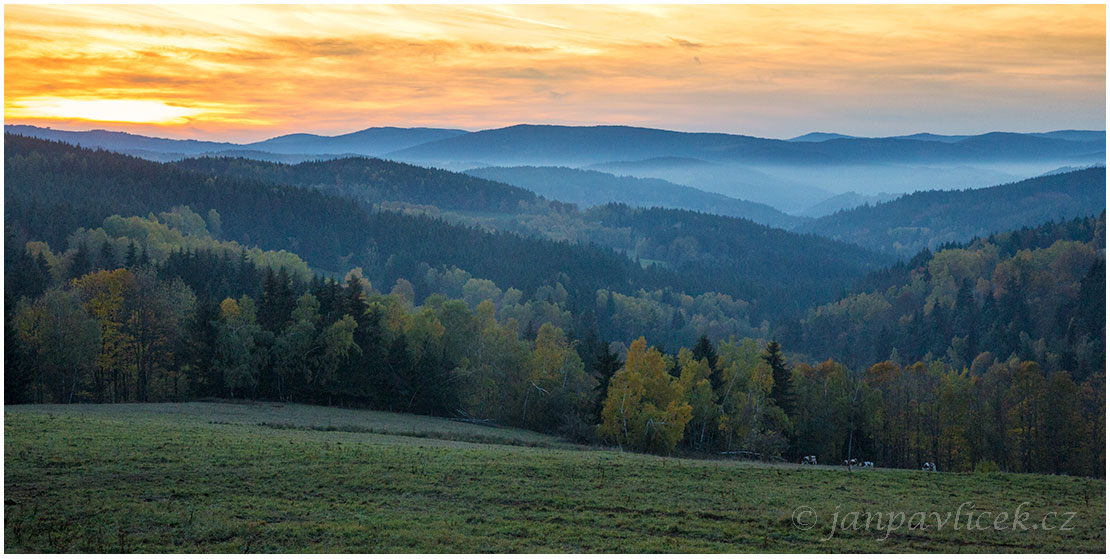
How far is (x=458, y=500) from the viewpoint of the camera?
29125mm

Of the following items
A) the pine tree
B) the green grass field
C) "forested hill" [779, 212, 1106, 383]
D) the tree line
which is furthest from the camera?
"forested hill" [779, 212, 1106, 383]

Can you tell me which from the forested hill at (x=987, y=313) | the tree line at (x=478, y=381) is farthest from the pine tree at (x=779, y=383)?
the forested hill at (x=987, y=313)

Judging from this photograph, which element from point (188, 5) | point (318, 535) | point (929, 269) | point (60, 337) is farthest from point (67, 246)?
point (929, 269)

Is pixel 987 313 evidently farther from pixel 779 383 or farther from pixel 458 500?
pixel 458 500

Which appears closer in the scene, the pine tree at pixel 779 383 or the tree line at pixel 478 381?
the tree line at pixel 478 381

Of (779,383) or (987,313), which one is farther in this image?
(987,313)

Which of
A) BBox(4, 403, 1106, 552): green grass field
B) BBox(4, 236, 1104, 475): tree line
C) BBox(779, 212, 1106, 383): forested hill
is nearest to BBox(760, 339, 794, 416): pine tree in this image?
BBox(4, 236, 1104, 475): tree line

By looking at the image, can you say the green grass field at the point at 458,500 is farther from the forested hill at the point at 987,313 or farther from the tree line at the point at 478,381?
the forested hill at the point at 987,313

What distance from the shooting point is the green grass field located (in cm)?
2498

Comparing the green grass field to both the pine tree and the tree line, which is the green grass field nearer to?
the tree line

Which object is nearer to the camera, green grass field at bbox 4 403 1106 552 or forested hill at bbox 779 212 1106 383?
green grass field at bbox 4 403 1106 552

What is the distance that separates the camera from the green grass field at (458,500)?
984 inches

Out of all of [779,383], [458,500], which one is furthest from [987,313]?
[458,500]

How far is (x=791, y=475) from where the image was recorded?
36.2 metres
